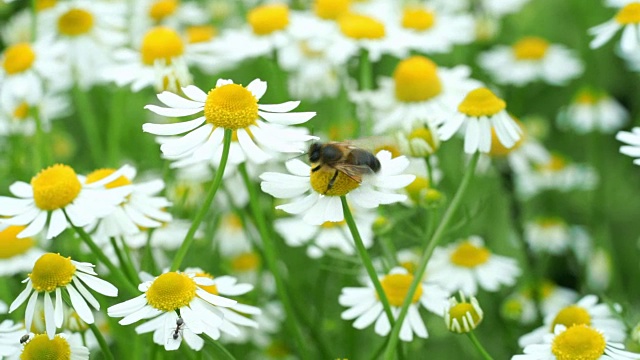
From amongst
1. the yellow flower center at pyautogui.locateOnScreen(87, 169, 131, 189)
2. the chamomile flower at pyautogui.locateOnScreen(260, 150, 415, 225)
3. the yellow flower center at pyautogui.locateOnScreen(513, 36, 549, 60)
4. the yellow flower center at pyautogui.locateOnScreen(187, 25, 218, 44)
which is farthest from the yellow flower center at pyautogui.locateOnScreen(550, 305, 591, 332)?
the yellow flower center at pyautogui.locateOnScreen(513, 36, 549, 60)

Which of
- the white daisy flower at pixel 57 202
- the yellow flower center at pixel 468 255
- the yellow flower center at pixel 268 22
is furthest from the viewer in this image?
the yellow flower center at pixel 268 22

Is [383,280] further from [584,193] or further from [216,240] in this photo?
[584,193]

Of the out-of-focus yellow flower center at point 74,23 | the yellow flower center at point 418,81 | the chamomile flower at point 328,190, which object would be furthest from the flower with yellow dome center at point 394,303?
the out-of-focus yellow flower center at point 74,23

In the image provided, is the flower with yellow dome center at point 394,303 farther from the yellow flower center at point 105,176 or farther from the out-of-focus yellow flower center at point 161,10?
the out-of-focus yellow flower center at point 161,10

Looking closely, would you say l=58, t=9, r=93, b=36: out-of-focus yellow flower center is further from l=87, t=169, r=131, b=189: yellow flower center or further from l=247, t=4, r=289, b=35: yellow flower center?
l=87, t=169, r=131, b=189: yellow flower center

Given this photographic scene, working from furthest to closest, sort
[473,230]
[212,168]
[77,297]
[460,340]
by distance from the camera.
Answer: [473,230]
[460,340]
[212,168]
[77,297]

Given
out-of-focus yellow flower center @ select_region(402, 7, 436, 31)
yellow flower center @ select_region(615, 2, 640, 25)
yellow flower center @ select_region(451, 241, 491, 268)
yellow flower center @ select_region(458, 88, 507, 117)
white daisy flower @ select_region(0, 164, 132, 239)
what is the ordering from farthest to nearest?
out-of-focus yellow flower center @ select_region(402, 7, 436, 31) → yellow flower center @ select_region(451, 241, 491, 268) → yellow flower center @ select_region(615, 2, 640, 25) → yellow flower center @ select_region(458, 88, 507, 117) → white daisy flower @ select_region(0, 164, 132, 239)

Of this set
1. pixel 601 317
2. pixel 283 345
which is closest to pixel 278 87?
pixel 283 345
